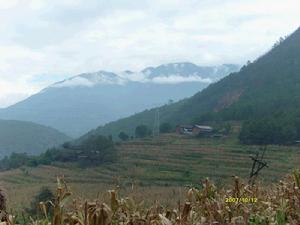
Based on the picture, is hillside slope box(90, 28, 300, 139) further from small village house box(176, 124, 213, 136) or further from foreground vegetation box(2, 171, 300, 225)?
foreground vegetation box(2, 171, 300, 225)

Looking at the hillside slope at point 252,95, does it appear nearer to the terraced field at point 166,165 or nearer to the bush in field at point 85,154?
the terraced field at point 166,165

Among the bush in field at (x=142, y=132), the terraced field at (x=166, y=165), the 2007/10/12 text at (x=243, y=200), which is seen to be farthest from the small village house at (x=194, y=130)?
the 2007/10/12 text at (x=243, y=200)

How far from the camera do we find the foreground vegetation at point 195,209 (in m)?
1.92

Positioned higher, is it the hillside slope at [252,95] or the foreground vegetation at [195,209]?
the hillside slope at [252,95]

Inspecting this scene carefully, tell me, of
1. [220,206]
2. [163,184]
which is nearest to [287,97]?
[163,184]

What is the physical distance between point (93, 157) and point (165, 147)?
10202 millimetres

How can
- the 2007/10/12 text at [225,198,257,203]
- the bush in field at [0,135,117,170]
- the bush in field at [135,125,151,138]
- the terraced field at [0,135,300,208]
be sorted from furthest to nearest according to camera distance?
1. the bush in field at [135,125,151,138]
2. the bush in field at [0,135,117,170]
3. the terraced field at [0,135,300,208]
4. the 2007/10/12 text at [225,198,257,203]

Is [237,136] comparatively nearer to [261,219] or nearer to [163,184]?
[163,184]

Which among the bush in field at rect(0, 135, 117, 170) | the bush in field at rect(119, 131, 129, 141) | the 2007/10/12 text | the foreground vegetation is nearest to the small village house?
the bush in field at rect(119, 131, 129, 141)

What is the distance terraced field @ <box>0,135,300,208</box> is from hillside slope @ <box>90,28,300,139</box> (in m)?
14.5

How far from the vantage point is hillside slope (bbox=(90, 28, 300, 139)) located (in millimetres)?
87375

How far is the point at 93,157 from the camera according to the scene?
235ft

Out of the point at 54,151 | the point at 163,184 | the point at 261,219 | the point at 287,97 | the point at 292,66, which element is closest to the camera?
the point at 261,219

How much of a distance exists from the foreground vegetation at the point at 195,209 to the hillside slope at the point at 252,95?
76671 millimetres
